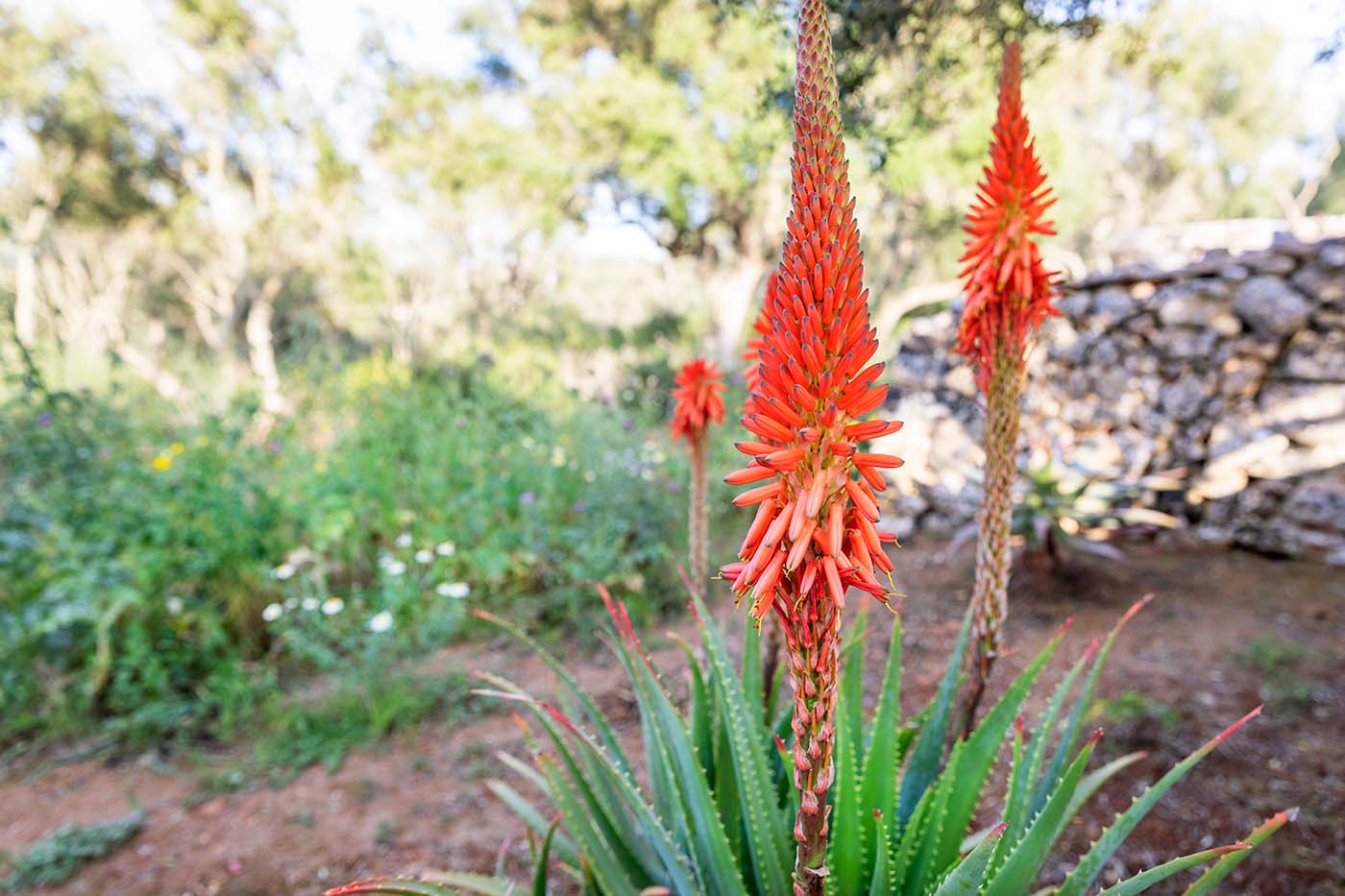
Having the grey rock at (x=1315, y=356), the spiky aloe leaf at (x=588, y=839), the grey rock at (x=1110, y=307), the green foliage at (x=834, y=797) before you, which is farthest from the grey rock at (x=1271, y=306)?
the spiky aloe leaf at (x=588, y=839)

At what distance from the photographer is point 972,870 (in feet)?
3.39

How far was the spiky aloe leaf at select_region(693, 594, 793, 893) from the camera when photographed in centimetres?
135

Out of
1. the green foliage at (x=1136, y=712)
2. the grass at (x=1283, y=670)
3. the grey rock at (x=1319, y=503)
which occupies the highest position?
the grey rock at (x=1319, y=503)

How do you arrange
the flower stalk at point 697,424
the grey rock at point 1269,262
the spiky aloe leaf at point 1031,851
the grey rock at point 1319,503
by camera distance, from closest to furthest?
the spiky aloe leaf at point 1031,851, the flower stalk at point 697,424, the grey rock at point 1319,503, the grey rock at point 1269,262

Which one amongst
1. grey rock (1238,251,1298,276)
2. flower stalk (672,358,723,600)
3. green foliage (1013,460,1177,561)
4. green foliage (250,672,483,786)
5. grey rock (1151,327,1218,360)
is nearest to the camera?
flower stalk (672,358,723,600)

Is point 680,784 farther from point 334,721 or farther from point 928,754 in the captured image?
point 334,721

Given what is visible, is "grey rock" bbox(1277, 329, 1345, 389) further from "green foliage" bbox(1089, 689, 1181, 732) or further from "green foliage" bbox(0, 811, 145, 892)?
"green foliage" bbox(0, 811, 145, 892)

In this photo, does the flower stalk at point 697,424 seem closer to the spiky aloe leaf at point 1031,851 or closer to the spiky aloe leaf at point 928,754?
the spiky aloe leaf at point 928,754

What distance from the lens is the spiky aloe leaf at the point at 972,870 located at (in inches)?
38.7

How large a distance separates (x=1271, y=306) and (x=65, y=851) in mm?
7958

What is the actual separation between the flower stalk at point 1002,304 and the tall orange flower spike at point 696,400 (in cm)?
70

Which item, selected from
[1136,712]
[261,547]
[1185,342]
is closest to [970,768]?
[1136,712]

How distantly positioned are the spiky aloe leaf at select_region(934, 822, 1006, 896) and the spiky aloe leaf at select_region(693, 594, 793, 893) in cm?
34

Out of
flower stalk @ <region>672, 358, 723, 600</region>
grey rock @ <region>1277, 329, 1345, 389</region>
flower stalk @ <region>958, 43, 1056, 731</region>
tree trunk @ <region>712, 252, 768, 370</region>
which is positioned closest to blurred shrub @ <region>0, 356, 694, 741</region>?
flower stalk @ <region>672, 358, 723, 600</region>
